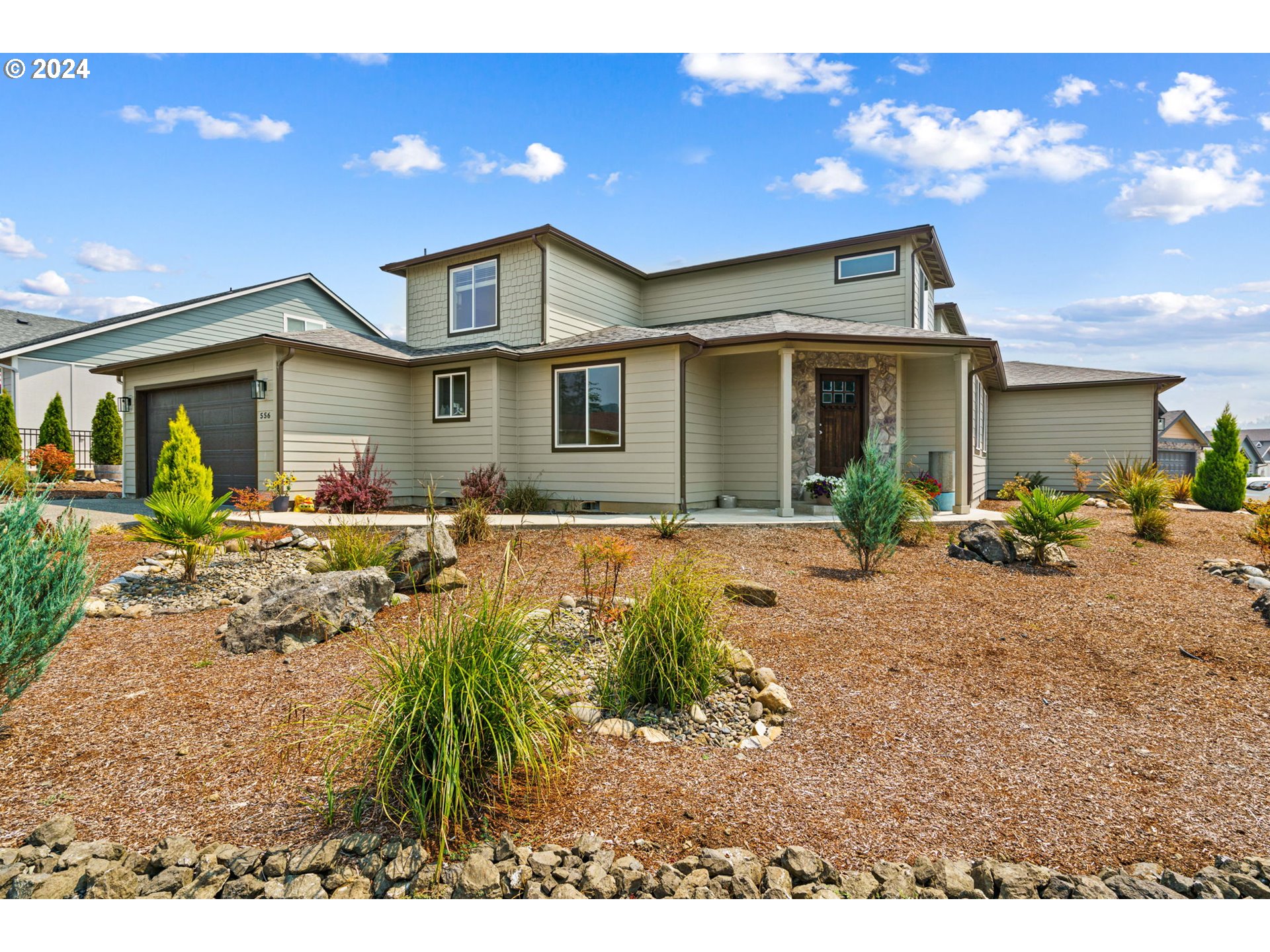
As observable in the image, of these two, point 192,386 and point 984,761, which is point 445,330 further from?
point 984,761

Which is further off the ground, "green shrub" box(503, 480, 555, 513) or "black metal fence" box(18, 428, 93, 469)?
"black metal fence" box(18, 428, 93, 469)

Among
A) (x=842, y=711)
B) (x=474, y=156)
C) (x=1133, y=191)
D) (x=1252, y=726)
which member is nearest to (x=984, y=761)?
(x=842, y=711)

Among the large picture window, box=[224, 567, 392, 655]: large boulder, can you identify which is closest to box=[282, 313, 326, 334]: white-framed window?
the large picture window

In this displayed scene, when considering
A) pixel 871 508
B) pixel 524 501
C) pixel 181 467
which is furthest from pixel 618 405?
pixel 181 467

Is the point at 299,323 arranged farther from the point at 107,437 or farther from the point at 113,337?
the point at 107,437

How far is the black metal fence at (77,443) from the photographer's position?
58.2ft

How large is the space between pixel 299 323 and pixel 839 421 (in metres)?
18.8

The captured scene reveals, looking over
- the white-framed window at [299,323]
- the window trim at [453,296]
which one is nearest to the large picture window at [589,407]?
the window trim at [453,296]

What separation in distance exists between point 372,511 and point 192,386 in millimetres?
4761

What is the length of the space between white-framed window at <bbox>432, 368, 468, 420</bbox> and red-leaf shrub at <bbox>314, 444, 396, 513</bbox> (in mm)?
1534

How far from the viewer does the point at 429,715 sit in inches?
97.6

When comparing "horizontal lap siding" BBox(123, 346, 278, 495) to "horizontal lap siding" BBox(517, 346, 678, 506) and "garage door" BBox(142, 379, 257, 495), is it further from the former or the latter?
"horizontal lap siding" BBox(517, 346, 678, 506)

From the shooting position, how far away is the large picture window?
11.2 m

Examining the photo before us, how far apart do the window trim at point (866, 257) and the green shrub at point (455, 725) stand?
38.6ft
